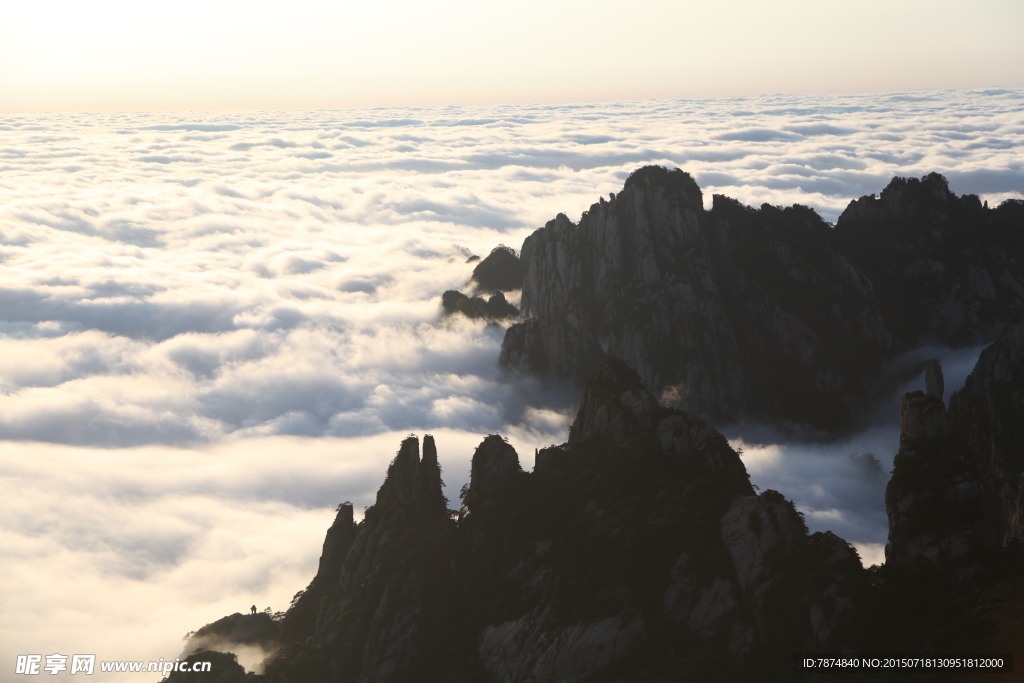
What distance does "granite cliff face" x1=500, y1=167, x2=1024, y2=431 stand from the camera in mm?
117000

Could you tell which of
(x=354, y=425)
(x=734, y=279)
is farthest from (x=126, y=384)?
(x=734, y=279)

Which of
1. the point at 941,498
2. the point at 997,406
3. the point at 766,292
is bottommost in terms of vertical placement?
the point at 941,498

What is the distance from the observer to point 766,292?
12125cm

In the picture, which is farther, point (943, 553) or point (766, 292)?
point (766, 292)

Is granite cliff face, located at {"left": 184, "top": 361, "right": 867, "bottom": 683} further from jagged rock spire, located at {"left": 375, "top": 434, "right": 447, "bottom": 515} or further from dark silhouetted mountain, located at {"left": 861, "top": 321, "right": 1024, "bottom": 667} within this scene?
dark silhouetted mountain, located at {"left": 861, "top": 321, "right": 1024, "bottom": 667}

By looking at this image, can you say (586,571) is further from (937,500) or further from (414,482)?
(937,500)

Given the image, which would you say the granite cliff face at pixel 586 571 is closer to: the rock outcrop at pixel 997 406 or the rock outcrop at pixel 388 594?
the rock outcrop at pixel 388 594

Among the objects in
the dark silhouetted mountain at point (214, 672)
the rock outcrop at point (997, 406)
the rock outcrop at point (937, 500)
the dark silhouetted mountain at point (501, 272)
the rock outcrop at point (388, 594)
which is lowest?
the dark silhouetted mountain at point (214, 672)

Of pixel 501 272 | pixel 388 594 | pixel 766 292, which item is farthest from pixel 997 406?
pixel 501 272

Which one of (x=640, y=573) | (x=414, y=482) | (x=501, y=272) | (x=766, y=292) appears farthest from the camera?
(x=501, y=272)

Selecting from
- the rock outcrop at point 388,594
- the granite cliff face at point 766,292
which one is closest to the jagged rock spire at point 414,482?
the rock outcrop at point 388,594

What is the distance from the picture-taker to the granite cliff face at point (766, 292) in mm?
117000

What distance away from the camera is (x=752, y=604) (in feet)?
125

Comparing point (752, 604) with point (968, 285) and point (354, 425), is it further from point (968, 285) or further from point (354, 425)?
point (354, 425)
